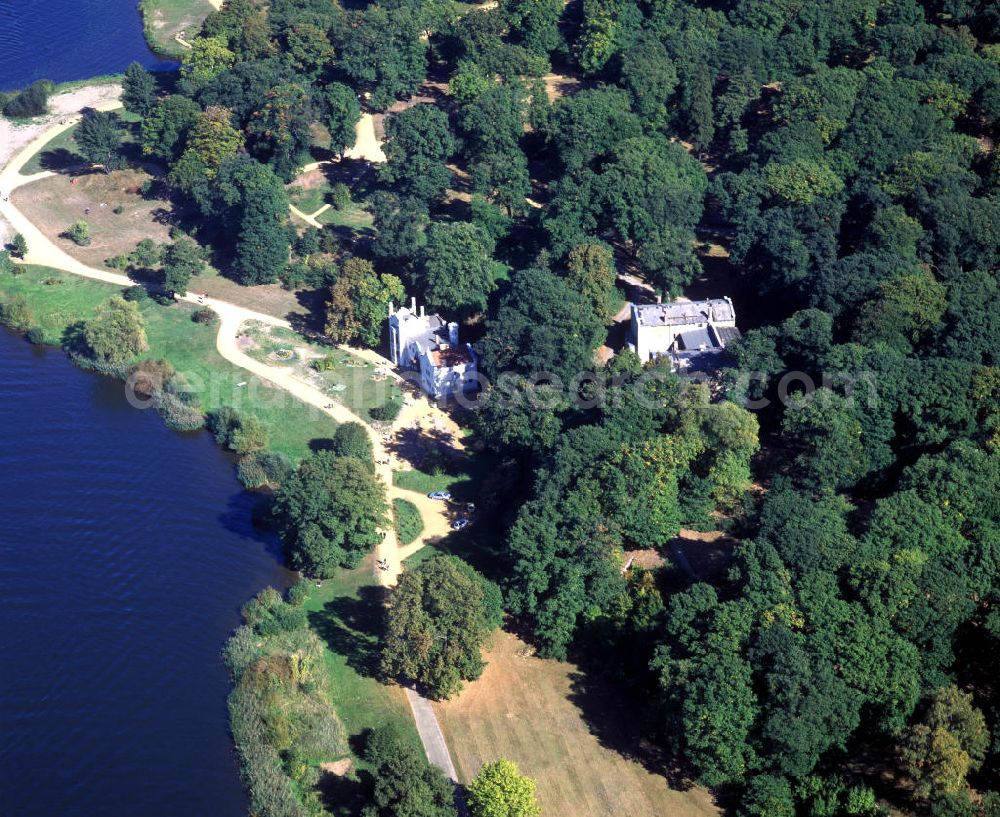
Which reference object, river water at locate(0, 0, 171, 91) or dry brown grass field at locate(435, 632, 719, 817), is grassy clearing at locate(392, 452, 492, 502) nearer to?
dry brown grass field at locate(435, 632, 719, 817)

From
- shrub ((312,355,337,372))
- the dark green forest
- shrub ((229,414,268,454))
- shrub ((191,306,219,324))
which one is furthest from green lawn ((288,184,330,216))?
shrub ((229,414,268,454))

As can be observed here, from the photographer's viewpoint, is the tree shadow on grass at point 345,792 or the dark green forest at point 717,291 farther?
the dark green forest at point 717,291

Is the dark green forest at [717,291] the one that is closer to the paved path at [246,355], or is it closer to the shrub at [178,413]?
the paved path at [246,355]

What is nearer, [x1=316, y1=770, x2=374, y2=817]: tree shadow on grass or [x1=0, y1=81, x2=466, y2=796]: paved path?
[x1=316, y1=770, x2=374, y2=817]: tree shadow on grass

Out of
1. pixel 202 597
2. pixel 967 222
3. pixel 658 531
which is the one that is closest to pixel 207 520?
pixel 202 597

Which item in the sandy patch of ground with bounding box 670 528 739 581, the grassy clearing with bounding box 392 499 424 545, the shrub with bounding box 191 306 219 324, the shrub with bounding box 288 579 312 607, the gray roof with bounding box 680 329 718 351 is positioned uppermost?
the gray roof with bounding box 680 329 718 351

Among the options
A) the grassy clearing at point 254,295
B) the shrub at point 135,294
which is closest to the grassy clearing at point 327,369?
the grassy clearing at point 254,295
